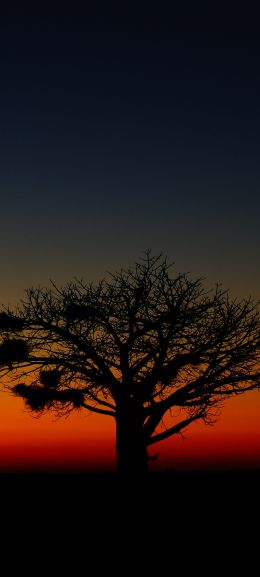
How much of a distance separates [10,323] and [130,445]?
13.2 ft

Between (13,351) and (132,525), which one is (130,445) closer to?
(13,351)

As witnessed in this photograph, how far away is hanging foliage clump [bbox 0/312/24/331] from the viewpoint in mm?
17922

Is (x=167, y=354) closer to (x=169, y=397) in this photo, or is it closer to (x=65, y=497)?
(x=169, y=397)

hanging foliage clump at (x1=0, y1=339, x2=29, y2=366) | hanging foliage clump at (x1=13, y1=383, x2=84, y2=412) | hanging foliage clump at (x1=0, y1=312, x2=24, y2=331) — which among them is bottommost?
hanging foliage clump at (x1=13, y1=383, x2=84, y2=412)

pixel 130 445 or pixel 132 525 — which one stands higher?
pixel 130 445

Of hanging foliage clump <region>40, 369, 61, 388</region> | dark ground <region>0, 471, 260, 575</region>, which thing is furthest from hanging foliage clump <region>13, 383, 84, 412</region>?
dark ground <region>0, 471, 260, 575</region>

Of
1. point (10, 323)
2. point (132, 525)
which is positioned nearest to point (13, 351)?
point (10, 323)

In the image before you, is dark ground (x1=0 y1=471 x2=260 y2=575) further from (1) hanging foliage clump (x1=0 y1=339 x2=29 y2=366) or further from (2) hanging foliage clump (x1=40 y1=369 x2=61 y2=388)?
(1) hanging foliage clump (x1=0 y1=339 x2=29 y2=366)

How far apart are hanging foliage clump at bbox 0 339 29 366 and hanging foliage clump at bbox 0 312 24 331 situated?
0.33 m

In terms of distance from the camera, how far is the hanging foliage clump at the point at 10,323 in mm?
17922

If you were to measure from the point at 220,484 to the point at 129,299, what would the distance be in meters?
5.32

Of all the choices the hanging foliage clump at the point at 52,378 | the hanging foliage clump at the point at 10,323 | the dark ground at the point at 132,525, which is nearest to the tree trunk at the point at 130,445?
the dark ground at the point at 132,525

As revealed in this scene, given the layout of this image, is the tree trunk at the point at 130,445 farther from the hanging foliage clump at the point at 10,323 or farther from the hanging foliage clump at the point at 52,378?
the hanging foliage clump at the point at 10,323

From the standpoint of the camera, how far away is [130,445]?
1689 cm
